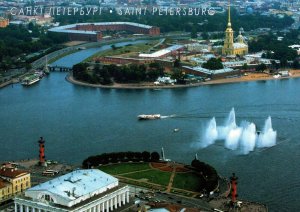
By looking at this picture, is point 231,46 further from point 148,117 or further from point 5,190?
point 5,190

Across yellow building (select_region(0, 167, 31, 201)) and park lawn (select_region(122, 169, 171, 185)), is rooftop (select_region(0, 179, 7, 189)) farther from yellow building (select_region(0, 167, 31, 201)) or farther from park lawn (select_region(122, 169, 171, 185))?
park lawn (select_region(122, 169, 171, 185))

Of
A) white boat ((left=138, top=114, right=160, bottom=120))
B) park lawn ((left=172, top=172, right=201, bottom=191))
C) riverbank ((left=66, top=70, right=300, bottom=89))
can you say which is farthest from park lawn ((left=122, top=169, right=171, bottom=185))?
riverbank ((left=66, top=70, right=300, bottom=89))

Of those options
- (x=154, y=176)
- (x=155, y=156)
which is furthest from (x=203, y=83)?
(x=154, y=176)

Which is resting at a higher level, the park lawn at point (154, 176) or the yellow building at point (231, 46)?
the yellow building at point (231, 46)

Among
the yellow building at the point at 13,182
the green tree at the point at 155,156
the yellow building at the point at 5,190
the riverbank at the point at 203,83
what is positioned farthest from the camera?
the riverbank at the point at 203,83

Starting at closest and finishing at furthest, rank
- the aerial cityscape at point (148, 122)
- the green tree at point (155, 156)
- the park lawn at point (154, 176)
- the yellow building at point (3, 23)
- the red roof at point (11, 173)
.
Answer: the aerial cityscape at point (148, 122) → the red roof at point (11, 173) → the park lawn at point (154, 176) → the green tree at point (155, 156) → the yellow building at point (3, 23)

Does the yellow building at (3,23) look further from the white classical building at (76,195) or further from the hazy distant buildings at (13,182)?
the white classical building at (76,195)

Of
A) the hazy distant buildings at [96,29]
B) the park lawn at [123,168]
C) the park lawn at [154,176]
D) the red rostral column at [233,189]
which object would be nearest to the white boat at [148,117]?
the park lawn at [123,168]
